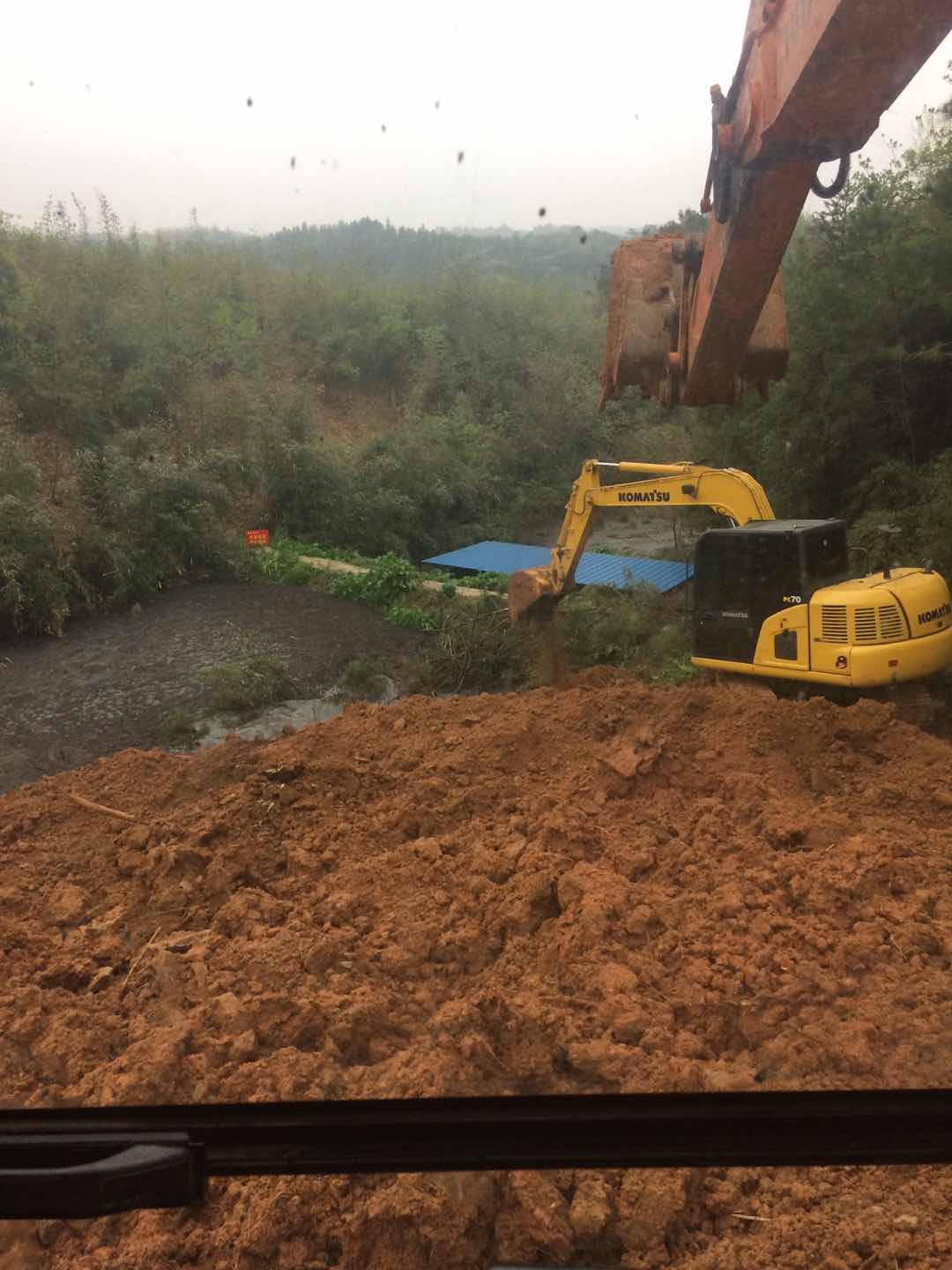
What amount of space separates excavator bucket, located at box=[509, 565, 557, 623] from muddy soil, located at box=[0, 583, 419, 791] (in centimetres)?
212

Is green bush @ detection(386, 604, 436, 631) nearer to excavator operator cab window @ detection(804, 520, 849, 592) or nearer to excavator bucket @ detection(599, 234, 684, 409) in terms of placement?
excavator operator cab window @ detection(804, 520, 849, 592)

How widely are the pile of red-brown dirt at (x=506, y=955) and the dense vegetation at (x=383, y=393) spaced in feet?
9.29

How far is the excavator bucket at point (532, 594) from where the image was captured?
6.79 m

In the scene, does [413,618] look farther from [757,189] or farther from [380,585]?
[757,189]

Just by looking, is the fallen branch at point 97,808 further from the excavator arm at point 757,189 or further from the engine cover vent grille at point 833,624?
the engine cover vent grille at point 833,624

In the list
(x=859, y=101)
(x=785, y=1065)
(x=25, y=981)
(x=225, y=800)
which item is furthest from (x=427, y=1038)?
(x=859, y=101)

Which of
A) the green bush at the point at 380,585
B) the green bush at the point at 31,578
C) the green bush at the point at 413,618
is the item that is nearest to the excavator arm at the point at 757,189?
the green bush at the point at 413,618

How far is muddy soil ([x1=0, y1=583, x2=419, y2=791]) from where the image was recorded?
22.5 feet

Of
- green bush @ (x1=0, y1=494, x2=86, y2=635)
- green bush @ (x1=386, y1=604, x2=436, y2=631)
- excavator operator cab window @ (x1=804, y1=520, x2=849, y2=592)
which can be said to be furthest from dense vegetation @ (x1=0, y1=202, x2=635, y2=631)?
excavator operator cab window @ (x1=804, y1=520, x2=849, y2=592)

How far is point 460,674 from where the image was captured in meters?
8.44

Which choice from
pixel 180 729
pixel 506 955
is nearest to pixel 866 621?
pixel 506 955

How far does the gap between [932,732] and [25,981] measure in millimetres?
4922

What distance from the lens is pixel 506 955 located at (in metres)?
2.89

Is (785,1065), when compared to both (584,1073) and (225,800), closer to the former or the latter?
(584,1073)
